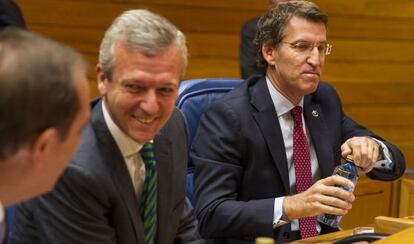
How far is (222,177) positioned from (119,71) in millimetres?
677

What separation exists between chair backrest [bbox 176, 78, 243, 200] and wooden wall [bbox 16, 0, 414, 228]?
1.96 m

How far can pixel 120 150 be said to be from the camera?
5.39 ft

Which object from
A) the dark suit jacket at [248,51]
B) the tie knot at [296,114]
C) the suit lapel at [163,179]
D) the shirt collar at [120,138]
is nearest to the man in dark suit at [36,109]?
the shirt collar at [120,138]

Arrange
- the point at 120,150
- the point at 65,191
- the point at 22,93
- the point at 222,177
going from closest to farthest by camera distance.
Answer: the point at 22,93 < the point at 65,191 < the point at 120,150 < the point at 222,177

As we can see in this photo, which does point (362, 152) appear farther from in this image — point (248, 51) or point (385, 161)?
point (248, 51)

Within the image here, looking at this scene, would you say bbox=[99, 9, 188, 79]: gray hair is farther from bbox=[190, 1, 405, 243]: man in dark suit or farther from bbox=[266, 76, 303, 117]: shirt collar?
bbox=[266, 76, 303, 117]: shirt collar

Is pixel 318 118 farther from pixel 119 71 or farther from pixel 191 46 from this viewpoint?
pixel 191 46

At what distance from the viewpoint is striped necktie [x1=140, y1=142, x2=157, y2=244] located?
66.6 inches

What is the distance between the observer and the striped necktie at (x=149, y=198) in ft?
5.55

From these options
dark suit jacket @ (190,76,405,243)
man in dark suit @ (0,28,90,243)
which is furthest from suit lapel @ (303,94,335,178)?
man in dark suit @ (0,28,90,243)

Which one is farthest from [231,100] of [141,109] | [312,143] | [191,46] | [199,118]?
[191,46]

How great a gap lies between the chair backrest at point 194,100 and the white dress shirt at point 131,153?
24.6 inches

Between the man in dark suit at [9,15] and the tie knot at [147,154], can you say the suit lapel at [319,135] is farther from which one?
the man in dark suit at [9,15]

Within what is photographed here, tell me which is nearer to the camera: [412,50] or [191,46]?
[191,46]
